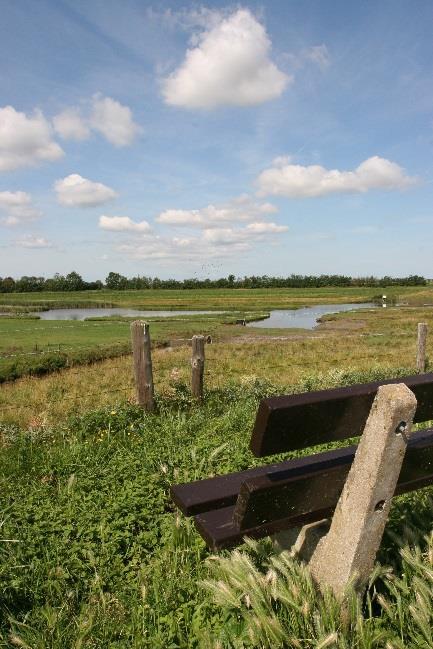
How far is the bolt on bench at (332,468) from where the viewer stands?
2.28 metres

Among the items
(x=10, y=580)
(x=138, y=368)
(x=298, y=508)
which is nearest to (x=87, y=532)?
(x=10, y=580)

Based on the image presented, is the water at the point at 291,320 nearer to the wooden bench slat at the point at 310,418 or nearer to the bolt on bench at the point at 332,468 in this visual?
the bolt on bench at the point at 332,468

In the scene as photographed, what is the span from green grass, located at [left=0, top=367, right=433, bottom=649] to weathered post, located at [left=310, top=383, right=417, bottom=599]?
5.6 inches

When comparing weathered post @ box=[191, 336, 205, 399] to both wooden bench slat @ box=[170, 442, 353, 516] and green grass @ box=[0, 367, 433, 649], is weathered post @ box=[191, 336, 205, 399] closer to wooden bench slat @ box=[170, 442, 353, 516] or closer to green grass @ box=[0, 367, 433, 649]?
green grass @ box=[0, 367, 433, 649]

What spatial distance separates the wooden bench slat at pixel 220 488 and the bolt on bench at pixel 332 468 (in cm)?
2

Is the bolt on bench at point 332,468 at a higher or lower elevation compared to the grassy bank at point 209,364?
higher

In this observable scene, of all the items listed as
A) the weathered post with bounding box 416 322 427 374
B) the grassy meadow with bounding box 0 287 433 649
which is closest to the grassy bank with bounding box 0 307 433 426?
the weathered post with bounding box 416 322 427 374

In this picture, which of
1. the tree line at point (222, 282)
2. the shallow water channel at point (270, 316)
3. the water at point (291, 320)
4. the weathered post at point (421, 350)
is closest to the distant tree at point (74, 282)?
the tree line at point (222, 282)

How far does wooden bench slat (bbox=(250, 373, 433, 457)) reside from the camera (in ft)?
7.38

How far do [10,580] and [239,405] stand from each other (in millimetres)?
4901

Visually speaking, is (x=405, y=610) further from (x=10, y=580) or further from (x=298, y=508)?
(x=10, y=580)

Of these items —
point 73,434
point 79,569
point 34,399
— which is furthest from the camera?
point 34,399

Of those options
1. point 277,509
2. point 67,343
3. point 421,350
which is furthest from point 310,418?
point 67,343

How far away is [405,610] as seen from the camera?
2498mm
